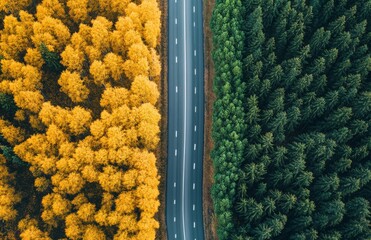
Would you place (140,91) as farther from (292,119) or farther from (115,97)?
(292,119)

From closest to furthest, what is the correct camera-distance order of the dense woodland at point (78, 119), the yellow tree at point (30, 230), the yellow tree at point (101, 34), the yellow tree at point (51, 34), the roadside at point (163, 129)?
the dense woodland at point (78, 119)
the yellow tree at point (30, 230)
the yellow tree at point (101, 34)
the yellow tree at point (51, 34)
the roadside at point (163, 129)

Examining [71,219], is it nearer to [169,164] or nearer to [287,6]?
[169,164]

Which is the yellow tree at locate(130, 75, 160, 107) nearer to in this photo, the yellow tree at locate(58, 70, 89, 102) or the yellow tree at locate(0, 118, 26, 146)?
the yellow tree at locate(58, 70, 89, 102)

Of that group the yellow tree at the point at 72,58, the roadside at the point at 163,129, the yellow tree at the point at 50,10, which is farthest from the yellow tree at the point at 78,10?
the roadside at the point at 163,129

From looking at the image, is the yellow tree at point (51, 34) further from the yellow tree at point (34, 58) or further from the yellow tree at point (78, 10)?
the yellow tree at point (78, 10)

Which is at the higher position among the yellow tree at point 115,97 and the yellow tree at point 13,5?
Result: the yellow tree at point 13,5

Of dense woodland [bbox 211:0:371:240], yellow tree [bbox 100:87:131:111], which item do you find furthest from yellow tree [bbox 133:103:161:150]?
dense woodland [bbox 211:0:371:240]
